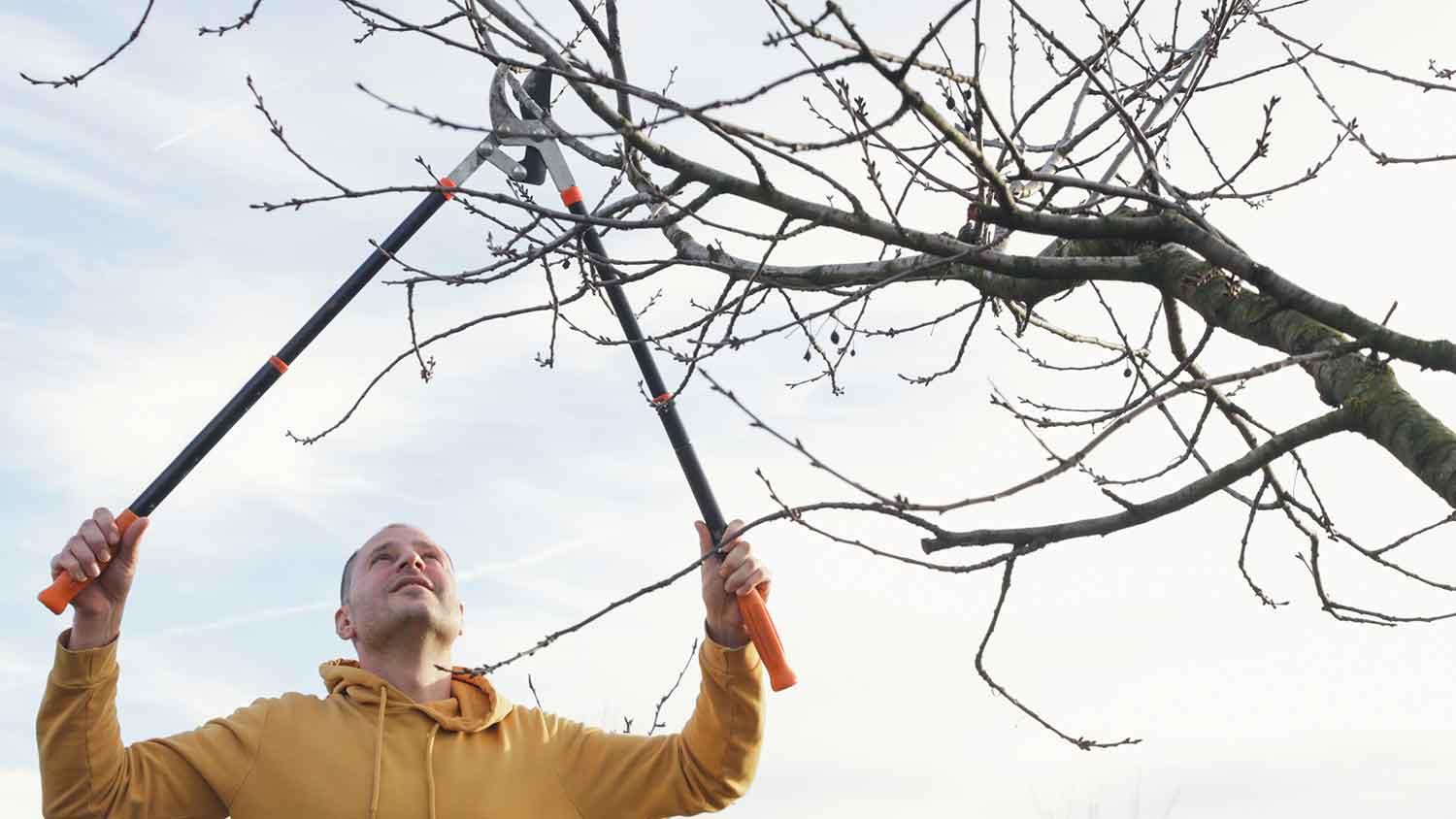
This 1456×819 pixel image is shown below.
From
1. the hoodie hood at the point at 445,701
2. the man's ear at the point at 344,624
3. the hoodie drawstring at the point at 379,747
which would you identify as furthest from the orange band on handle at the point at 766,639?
the man's ear at the point at 344,624

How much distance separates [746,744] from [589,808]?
47 cm

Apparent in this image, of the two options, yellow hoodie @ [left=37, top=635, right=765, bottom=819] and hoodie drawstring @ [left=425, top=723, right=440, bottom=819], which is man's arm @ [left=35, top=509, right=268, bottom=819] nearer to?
yellow hoodie @ [left=37, top=635, right=765, bottom=819]

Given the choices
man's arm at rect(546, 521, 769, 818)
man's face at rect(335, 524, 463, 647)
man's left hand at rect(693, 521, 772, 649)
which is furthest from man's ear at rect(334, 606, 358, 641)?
man's left hand at rect(693, 521, 772, 649)

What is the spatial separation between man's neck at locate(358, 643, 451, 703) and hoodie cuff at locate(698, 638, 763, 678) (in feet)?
2.63

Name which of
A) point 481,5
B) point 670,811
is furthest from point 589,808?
point 481,5

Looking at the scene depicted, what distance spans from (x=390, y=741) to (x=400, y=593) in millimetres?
415

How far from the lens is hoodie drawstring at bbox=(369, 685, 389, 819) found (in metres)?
3.65

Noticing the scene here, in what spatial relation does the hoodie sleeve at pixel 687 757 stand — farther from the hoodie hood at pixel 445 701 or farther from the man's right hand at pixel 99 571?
the man's right hand at pixel 99 571

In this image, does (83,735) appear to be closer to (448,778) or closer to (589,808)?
(448,778)

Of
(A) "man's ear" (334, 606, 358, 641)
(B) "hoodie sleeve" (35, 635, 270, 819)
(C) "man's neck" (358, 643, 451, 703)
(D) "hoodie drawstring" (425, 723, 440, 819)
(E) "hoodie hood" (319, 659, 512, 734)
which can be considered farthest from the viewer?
(A) "man's ear" (334, 606, 358, 641)

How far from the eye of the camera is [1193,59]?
402cm

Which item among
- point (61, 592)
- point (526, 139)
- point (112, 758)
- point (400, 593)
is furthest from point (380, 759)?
point (526, 139)

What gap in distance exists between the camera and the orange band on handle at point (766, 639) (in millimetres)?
3594

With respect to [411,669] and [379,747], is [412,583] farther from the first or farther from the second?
[379,747]
